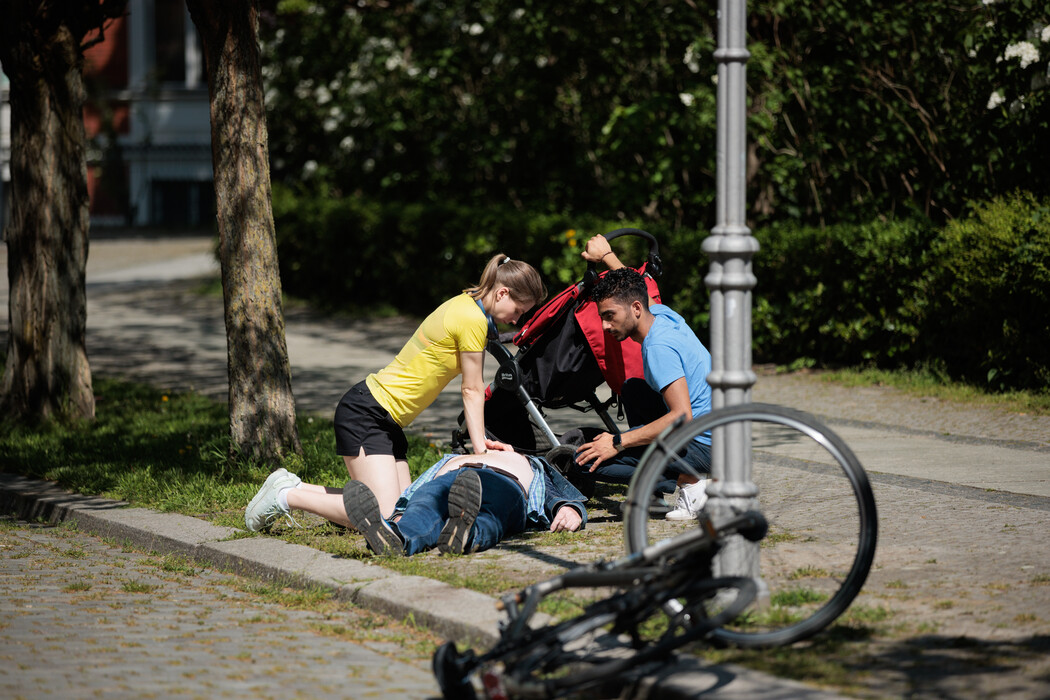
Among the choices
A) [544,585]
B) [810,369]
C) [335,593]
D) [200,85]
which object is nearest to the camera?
[544,585]

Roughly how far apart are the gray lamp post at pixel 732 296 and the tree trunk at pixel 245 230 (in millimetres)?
3591

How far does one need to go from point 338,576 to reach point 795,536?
210 cm

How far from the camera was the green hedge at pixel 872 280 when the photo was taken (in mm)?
9500

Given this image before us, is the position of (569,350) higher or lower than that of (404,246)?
lower

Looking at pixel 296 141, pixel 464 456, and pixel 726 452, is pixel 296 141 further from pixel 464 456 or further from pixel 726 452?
pixel 726 452

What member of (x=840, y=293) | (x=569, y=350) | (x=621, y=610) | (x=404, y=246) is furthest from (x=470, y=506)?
(x=404, y=246)

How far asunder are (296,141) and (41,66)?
1045cm

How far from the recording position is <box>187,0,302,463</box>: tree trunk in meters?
7.32

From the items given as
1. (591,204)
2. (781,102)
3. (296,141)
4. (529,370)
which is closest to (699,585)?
(529,370)

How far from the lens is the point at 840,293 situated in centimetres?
1095

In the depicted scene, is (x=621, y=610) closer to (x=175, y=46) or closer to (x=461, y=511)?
(x=461, y=511)

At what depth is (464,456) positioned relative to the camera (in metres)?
6.11

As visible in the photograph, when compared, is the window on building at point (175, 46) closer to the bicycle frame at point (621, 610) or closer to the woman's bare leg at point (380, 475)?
the woman's bare leg at point (380, 475)

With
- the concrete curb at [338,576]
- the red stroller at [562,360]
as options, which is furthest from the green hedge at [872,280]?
the concrete curb at [338,576]
